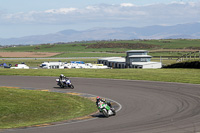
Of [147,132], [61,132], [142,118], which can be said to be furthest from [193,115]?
[61,132]

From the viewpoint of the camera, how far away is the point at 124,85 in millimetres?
42062

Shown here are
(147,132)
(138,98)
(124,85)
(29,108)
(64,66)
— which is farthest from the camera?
(64,66)

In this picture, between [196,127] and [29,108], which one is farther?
[29,108]

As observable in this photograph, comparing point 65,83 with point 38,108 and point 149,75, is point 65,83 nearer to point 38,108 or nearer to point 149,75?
point 38,108

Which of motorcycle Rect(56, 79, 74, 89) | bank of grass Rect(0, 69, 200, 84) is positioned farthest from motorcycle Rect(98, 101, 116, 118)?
bank of grass Rect(0, 69, 200, 84)

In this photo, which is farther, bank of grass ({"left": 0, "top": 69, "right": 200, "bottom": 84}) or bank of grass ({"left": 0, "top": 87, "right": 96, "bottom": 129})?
bank of grass ({"left": 0, "top": 69, "right": 200, "bottom": 84})

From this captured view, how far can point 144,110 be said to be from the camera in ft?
85.0

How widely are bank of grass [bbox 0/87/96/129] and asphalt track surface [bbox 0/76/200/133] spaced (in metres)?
2.65

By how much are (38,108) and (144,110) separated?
801 centimetres

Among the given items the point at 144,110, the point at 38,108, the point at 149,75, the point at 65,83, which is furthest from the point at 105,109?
the point at 149,75

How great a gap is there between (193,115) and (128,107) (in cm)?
599

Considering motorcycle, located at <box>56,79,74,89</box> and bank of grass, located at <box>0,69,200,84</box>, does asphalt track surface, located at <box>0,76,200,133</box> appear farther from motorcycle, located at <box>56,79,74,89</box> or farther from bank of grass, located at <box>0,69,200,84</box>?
bank of grass, located at <box>0,69,200,84</box>

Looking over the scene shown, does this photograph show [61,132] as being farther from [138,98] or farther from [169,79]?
[169,79]

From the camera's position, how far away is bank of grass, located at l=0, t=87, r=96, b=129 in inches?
921
